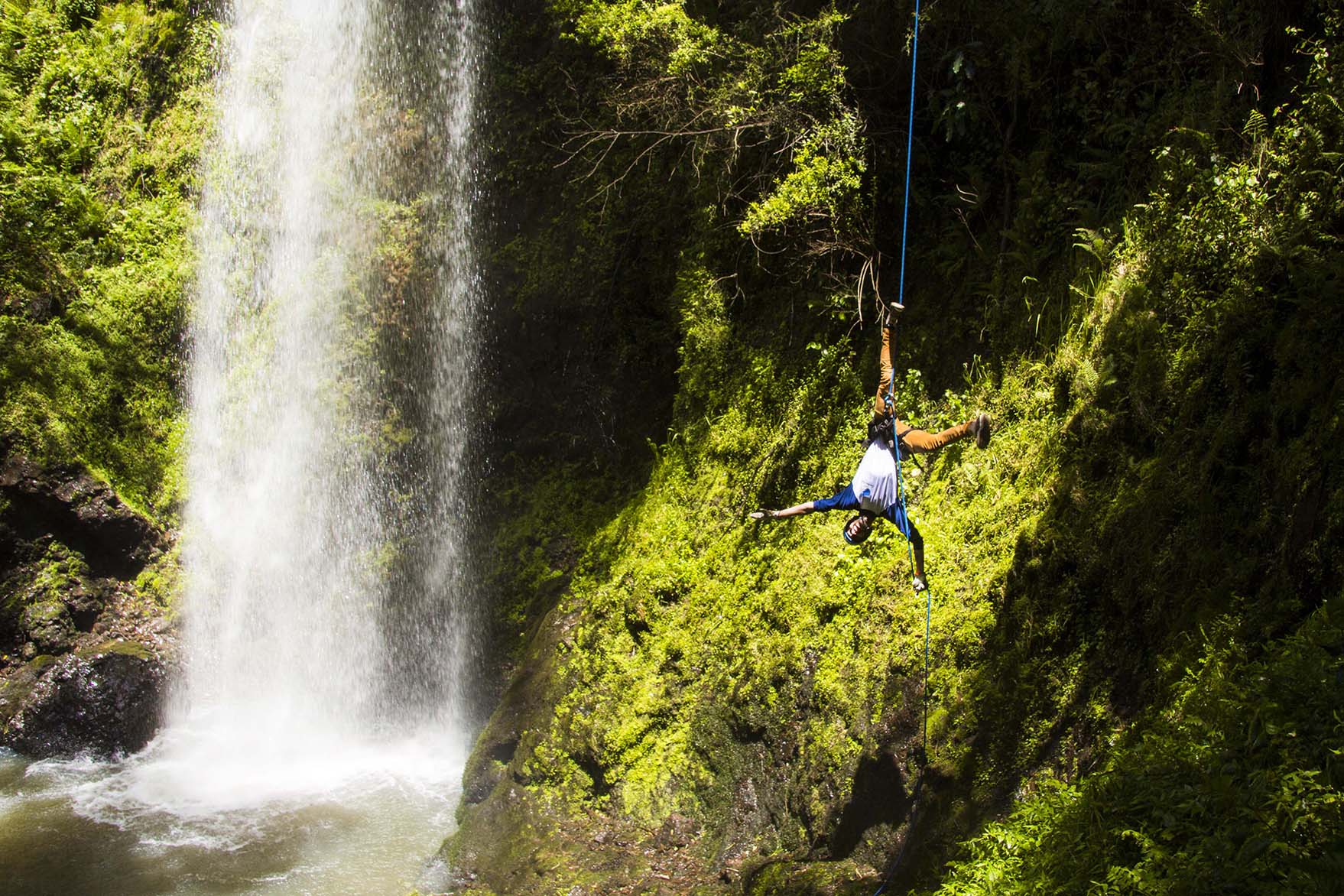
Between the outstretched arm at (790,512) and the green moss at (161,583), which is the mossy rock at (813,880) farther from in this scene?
the green moss at (161,583)

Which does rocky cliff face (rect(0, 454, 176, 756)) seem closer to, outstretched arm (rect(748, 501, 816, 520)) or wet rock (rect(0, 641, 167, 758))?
wet rock (rect(0, 641, 167, 758))

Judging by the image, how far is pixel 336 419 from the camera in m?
10.5

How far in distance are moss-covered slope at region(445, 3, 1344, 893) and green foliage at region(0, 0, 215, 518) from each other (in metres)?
6.30

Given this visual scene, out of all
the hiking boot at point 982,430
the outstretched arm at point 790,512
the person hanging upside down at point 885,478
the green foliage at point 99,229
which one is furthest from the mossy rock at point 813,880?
the green foliage at point 99,229

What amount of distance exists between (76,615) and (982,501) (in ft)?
33.1

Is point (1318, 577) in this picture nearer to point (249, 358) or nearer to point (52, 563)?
point (249, 358)

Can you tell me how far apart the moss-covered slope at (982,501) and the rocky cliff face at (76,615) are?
453 centimetres

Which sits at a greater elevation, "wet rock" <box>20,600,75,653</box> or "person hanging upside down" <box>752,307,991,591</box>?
"person hanging upside down" <box>752,307,991,591</box>

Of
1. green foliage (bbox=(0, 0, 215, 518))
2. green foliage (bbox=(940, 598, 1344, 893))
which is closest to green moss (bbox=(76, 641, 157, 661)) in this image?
green foliage (bbox=(0, 0, 215, 518))

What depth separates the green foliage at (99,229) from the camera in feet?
36.2

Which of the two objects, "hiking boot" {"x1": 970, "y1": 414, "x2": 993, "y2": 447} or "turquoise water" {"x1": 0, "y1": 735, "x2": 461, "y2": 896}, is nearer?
"hiking boot" {"x1": 970, "y1": 414, "x2": 993, "y2": 447}

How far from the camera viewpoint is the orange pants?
4.76 meters

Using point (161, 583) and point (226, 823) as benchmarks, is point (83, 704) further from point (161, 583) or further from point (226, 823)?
point (226, 823)

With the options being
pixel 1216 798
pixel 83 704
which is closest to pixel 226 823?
pixel 83 704
